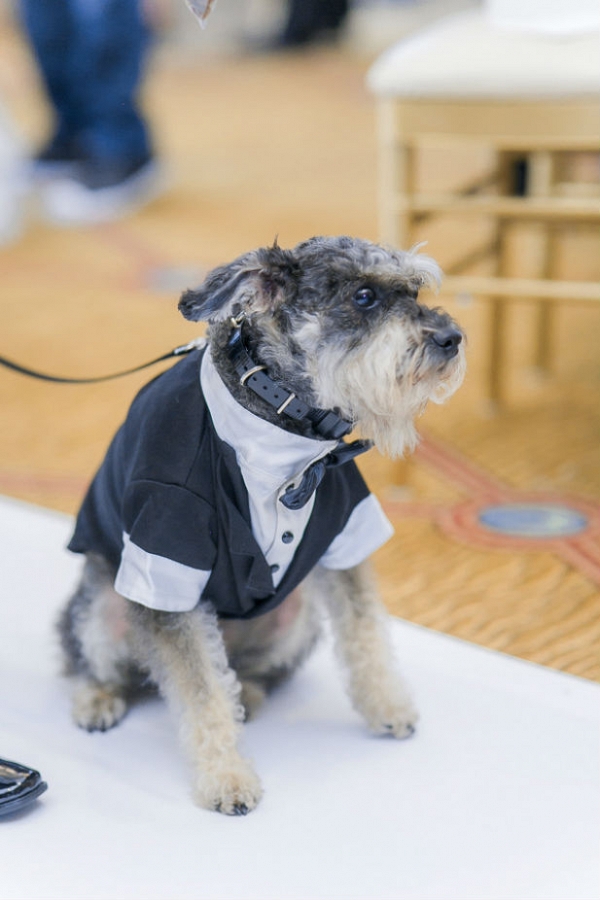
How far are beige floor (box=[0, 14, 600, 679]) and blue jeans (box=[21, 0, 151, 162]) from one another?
1.17 feet

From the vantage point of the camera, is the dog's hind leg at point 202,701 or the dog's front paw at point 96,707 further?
the dog's front paw at point 96,707

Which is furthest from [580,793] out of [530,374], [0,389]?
[0,389]

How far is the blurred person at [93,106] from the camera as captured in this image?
199 inches

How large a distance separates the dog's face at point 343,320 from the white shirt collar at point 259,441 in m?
0.06

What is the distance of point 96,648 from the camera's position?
171 centimetres

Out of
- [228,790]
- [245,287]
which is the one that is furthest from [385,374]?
[228,790]

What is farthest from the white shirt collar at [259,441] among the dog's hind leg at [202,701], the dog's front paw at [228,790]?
the dog's front paw at [228,790]

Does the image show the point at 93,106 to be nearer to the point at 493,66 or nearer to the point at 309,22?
the point at 493,66

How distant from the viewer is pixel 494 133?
224 centimetres

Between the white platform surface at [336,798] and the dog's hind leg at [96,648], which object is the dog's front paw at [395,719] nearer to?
the white platform surface at [336,798]

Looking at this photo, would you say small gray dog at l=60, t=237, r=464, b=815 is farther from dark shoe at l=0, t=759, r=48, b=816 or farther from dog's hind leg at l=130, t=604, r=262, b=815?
dark shoe at l=0, t=759, r=48, b=816

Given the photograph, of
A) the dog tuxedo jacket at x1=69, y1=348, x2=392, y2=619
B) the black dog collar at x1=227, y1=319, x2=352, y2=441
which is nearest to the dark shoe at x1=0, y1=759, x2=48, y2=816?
the dog tuxedo jacket at x1=69, y1=348, x2=392, y2=619

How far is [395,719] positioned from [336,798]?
0.17 meters

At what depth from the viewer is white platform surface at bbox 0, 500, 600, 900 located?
1.40 meters
